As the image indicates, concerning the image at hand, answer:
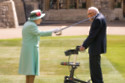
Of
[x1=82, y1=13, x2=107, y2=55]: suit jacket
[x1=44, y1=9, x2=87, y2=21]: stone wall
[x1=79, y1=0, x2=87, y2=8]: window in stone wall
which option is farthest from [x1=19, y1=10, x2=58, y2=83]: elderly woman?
[x1=79, y1=0, x2=87, y2=8]: window in stone wall

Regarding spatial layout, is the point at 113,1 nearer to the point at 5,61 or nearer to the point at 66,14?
the point at 66,14

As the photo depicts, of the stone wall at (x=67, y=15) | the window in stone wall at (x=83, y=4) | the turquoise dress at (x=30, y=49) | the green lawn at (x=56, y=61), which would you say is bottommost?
the stone wall at (x=67, y=15)

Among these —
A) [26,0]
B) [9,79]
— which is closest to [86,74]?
[9,79]

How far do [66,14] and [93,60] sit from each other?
25.3 m

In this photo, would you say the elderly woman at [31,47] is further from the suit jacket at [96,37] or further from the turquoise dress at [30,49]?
the suit jacket at [96,37]

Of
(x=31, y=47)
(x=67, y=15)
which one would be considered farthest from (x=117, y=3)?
(x=31, y=47)

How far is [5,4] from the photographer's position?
26.0 m

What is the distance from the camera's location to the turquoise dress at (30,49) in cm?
705

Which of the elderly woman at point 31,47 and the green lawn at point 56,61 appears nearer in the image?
the elderly woman at point 31,47

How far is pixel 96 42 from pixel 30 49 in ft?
4.16

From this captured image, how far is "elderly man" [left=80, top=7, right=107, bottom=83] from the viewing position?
283 inches

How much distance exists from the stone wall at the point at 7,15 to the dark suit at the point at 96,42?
1879 centimetres

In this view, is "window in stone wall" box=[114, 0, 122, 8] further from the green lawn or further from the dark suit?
the dark suit

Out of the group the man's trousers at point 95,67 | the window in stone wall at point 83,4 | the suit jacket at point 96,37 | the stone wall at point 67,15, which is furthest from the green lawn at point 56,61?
the window in stone wall at point 83,4
